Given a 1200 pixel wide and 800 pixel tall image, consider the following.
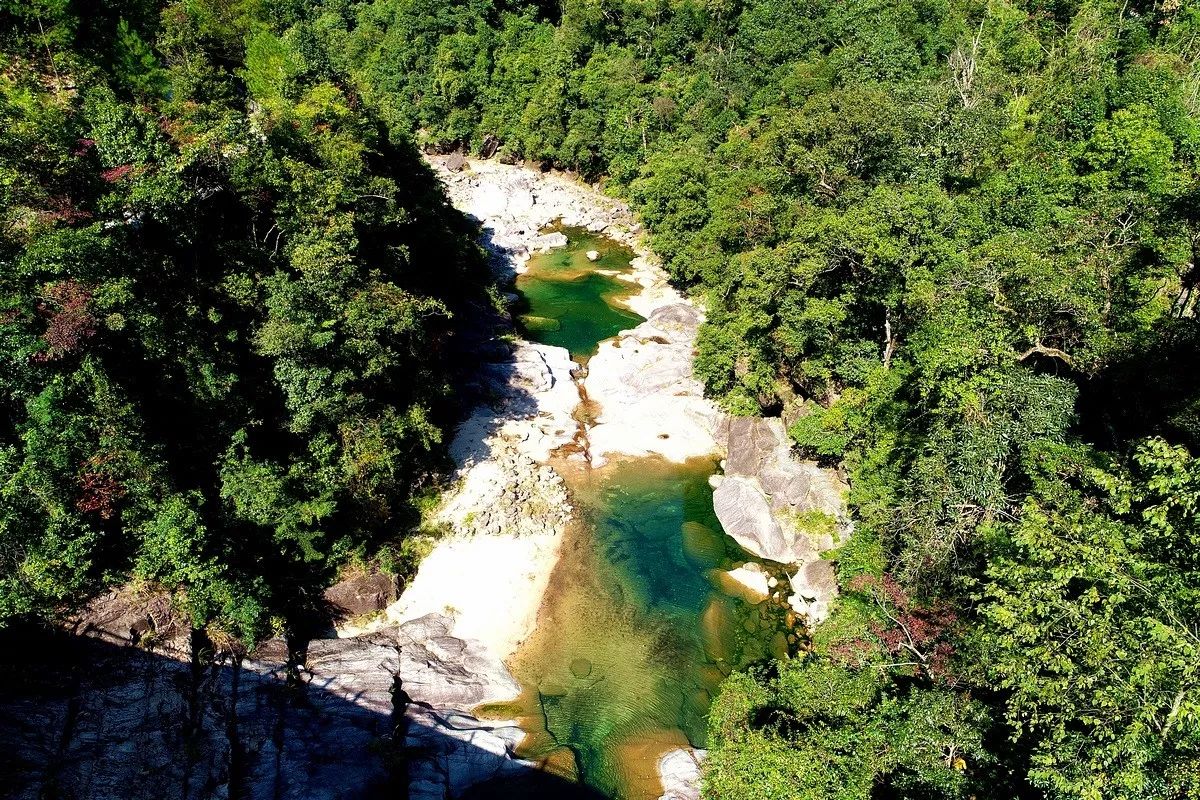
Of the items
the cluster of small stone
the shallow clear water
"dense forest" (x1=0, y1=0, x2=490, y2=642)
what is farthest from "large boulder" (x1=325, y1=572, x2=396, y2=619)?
the shallow clear water

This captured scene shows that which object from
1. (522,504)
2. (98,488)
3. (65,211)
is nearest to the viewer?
(98,488)

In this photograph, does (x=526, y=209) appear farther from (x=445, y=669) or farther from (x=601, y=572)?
(x=445, y=669)

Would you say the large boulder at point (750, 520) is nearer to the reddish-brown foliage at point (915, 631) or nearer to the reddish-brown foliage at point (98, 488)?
the reddish-brown foliage at point (915, 631)

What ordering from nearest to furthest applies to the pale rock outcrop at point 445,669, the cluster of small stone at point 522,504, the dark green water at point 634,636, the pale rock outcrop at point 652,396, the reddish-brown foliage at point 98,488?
1. the reddish-brown foliage at point 98,488
2. the dark green water at point 634,636
3. the pale rock outcrop at point 445,669
4. the cluster of small stone at point 522,504
5. the pale rock outcrop at point 652,396

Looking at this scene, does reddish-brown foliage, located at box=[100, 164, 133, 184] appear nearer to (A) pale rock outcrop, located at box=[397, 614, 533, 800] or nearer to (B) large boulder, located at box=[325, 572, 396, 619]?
(B) large boulder, located at box=[325, 572, 396, 619]

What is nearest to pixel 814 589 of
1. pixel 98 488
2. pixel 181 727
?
pixel 181 727

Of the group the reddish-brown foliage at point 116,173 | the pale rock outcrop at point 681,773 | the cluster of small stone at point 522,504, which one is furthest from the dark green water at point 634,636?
the reddish-brown foliage at point 116,173

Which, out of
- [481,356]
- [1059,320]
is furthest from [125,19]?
[1059,320]
